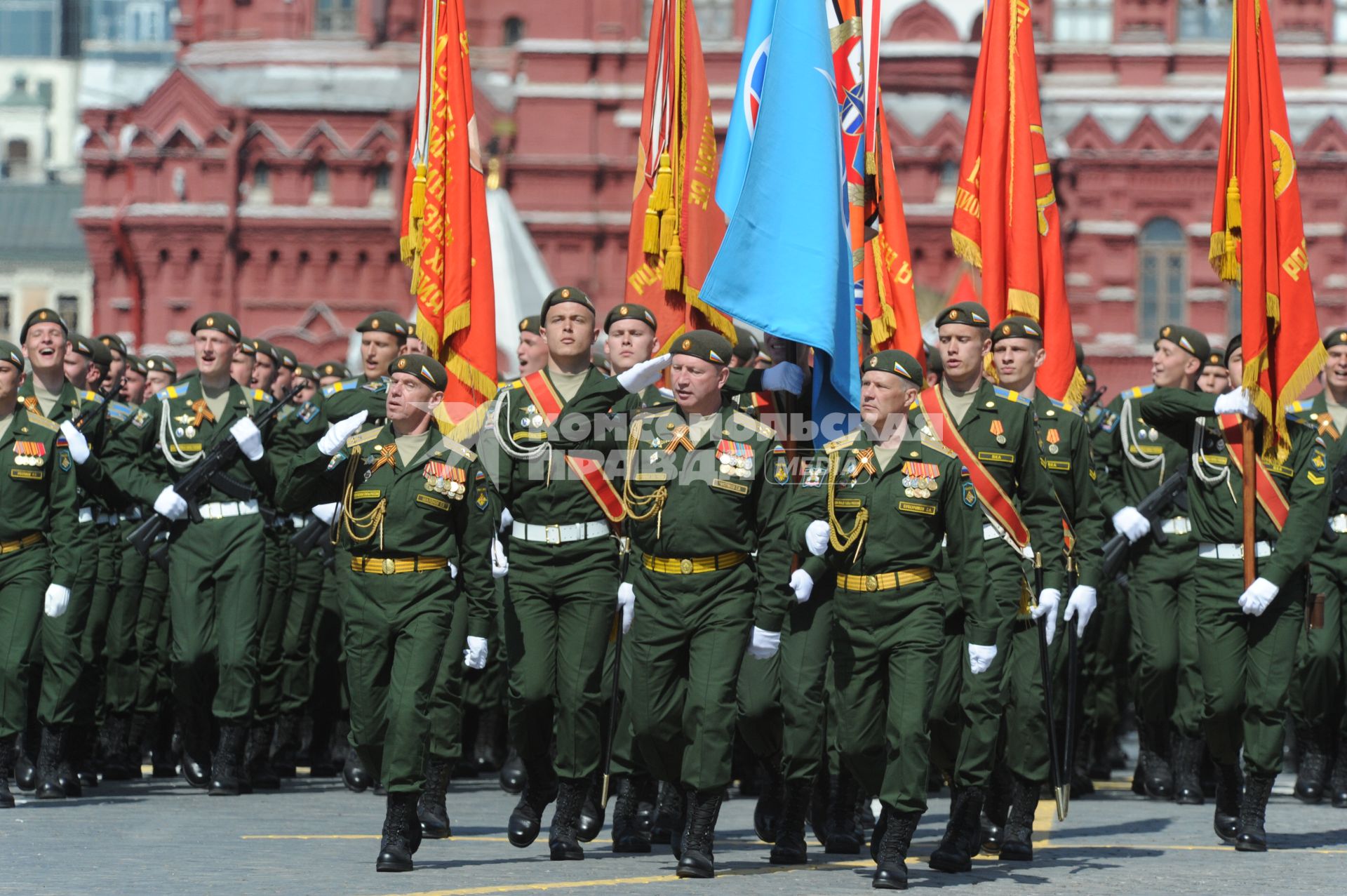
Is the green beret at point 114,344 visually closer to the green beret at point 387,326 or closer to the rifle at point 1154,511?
the green beret at point 387,326

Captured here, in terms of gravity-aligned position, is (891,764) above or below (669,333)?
below

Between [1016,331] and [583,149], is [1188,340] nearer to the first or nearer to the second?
[1016,331]

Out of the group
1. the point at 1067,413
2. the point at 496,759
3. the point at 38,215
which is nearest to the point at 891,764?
the point at 1067,413

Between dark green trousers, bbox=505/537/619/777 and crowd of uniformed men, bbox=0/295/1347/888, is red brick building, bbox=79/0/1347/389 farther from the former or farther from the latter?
dark green trousers, bbox=505/537/619/777

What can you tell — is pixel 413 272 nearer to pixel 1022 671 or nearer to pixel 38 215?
pixel 1022 671

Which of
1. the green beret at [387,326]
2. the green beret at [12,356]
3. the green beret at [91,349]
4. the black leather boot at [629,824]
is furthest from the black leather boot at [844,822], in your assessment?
the green beret at [91,349]

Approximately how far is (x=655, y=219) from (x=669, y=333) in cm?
53

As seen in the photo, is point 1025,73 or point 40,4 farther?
point 40,4

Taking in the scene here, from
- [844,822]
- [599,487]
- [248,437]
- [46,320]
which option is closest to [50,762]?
[248,437]

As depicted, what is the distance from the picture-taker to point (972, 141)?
13.1 m

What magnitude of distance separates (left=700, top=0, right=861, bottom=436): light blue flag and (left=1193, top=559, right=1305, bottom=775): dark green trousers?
1.85m

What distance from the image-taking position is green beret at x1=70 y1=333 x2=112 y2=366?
12047 mm

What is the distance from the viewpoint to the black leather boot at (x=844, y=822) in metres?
9.32

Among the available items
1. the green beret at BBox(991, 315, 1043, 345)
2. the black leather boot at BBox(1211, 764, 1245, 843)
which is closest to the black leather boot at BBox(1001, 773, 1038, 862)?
the black leather boot at BBox(1211, 764, 1245, 843)
